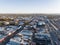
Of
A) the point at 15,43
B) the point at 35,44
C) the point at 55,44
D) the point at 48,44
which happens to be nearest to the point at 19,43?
the point at 15,43

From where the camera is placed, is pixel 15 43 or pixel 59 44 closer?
pixel 15 43

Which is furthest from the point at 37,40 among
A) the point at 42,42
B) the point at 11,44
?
the point at 11,44

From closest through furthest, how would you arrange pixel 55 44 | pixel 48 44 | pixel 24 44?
1. pixel 24 44
2. pixel 48 44
3. pixel 55 44

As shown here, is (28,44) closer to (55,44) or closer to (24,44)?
(24,44)

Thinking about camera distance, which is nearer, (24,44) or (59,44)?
(24,44)

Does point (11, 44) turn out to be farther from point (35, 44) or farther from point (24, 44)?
point (35, 44)

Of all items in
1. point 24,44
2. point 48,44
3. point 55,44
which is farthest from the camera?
point 55,44

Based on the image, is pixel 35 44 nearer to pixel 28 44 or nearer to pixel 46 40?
pixel 28 44

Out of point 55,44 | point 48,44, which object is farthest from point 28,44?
point 55,44
